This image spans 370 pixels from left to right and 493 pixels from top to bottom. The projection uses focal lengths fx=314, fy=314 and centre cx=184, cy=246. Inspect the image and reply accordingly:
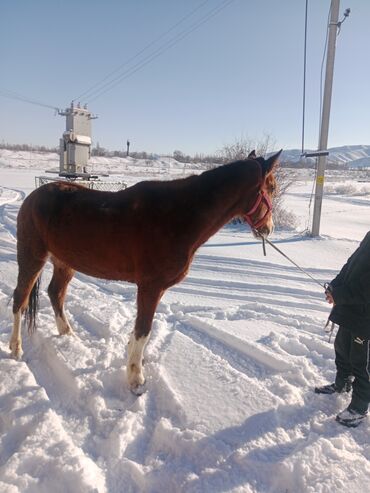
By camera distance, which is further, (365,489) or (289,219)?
(289,219)

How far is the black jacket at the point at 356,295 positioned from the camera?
2.22m

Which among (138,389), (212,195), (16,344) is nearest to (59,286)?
(16,344)

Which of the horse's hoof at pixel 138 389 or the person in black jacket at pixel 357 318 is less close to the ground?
the person in black jacket at pixel 357 318

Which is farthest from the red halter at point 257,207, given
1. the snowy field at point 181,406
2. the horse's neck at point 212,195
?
the snowy field at point 181,406

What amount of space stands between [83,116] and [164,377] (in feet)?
37.6

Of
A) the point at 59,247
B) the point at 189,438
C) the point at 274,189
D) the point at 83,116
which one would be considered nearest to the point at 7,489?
the point at 189,438

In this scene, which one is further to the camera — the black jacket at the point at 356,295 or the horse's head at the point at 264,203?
the horse's head at the point at 264,203

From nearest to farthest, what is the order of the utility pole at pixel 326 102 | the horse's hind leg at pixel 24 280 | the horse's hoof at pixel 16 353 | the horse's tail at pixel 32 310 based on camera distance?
the horse's hoof at pixel 16 353 → the horse's hind leg at pixel 24 280 → the horse's tail at pixel 32 310 → the utility pole at pixel 326 102

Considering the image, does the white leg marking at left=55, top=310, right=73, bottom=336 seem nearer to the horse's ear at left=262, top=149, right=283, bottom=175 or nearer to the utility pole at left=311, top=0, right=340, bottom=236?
the horse's ear at left=262, top=149, right=283, bottom=175

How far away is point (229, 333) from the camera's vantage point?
11.3 ft

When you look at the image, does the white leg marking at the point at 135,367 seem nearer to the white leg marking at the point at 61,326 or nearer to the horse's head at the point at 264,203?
the white leg marking at the point at 61,326

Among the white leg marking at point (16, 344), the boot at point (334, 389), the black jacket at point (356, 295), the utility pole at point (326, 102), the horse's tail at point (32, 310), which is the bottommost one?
the boot at point (334, 389)

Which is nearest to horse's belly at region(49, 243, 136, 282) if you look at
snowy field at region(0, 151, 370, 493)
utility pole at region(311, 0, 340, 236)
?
snowy field at region(0, 151, 370, 493)

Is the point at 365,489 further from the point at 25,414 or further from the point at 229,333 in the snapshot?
the point at 25,414
